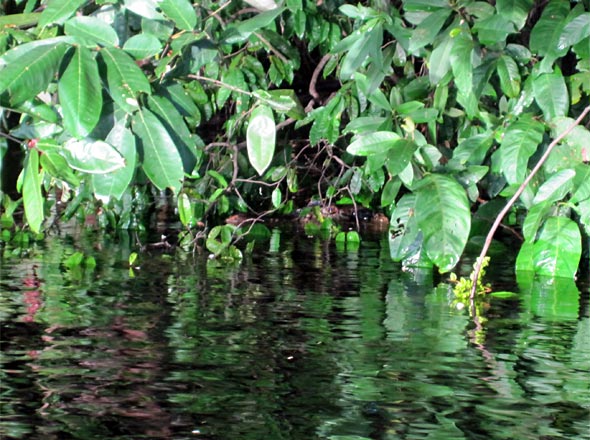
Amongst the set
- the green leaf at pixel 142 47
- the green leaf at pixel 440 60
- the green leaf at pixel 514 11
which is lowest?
the green leaf at pixel 142 47

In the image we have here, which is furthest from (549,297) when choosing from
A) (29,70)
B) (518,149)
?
(29,70)

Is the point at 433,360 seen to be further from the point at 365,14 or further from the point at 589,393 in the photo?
the point at 365,14

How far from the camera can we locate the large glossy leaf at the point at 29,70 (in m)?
1.96

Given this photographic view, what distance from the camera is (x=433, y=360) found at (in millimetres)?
2689

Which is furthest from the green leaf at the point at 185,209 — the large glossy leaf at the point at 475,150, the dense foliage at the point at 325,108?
the large glossy leaf at the point at 475,150

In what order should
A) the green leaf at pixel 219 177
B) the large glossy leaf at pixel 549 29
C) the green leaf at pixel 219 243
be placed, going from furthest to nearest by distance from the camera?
the green leaf at pixel 219 177
the green leaf at pixel 219 243
the large glossy leaf at pixel 549 29

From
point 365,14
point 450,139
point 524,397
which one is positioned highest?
point 365,14

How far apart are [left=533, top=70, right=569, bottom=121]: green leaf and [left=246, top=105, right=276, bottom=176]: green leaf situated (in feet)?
5.24

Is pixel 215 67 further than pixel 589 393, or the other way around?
pixel 215 67

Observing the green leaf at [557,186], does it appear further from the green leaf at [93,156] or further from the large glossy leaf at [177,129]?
the green leaf at [93,156]

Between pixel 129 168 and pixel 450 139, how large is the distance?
2.68 m

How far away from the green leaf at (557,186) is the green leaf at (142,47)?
1731 mm

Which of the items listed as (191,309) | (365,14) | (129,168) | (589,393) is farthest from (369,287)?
(129,168)

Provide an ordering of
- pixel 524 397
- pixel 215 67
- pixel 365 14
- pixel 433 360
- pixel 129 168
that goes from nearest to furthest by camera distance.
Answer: pixel 129 168
pixel 524 397
pixel 433 360
pixel 365 14
pixel 215 67
